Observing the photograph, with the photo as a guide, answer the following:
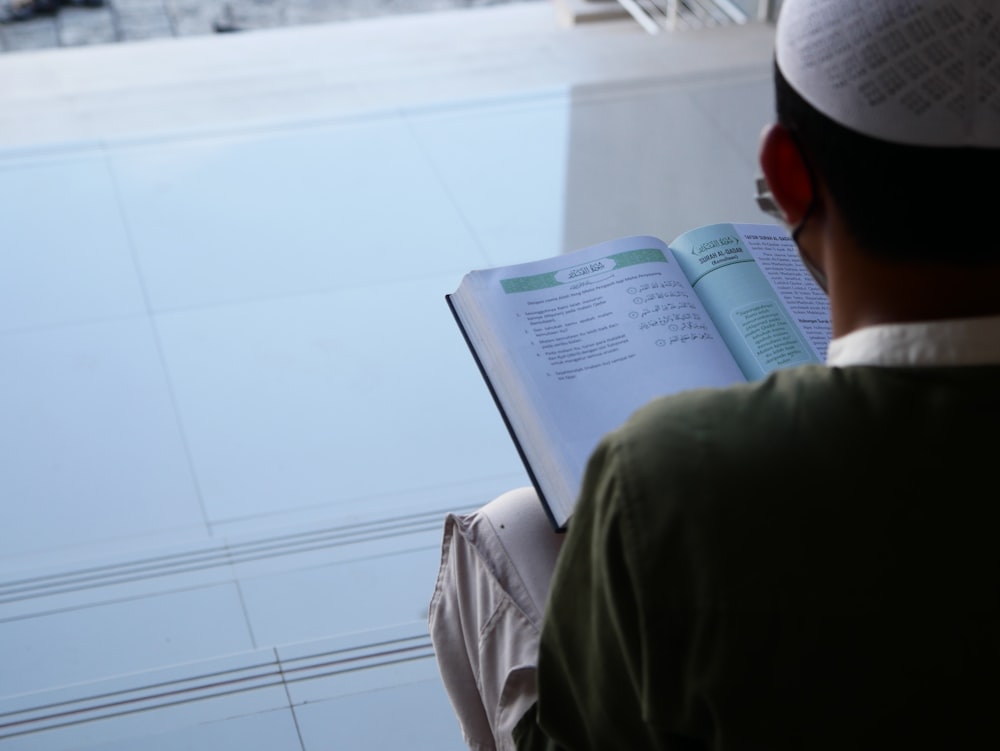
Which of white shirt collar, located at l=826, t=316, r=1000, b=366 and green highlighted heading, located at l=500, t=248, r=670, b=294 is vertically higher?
white shirt collar, located at l=826, t=316, r=1000, b=366

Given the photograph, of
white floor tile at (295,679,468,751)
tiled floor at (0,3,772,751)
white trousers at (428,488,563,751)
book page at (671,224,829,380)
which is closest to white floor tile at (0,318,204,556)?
tiled floor at (0,3,772,751)

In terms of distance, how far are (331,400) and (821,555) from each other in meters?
1.57

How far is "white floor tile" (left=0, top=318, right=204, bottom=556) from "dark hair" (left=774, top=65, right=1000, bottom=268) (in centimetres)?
139

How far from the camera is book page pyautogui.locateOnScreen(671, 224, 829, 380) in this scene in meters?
1.10

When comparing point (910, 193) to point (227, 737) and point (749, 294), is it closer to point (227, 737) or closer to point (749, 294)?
point (749, 294)

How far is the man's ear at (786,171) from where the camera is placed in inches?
28.6

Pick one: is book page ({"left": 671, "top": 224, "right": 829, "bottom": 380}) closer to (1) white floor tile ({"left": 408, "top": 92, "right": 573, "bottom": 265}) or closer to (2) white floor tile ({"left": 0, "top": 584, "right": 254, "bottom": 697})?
(2) white floor tile ({"left": 0, "top": 584, "right": 254, "bottom": 697})

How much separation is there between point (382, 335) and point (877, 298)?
169cm

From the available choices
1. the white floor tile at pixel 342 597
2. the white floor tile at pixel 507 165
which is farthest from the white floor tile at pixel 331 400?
the white floor tile at pixel 507 165

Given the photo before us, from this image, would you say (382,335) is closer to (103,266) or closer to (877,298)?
(103,266)

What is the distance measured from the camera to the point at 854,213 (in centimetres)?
70

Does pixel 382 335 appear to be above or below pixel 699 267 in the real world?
below

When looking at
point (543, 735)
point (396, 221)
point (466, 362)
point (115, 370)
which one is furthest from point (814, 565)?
point (396, 221)

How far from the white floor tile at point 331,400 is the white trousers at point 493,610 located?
0.78 metres
